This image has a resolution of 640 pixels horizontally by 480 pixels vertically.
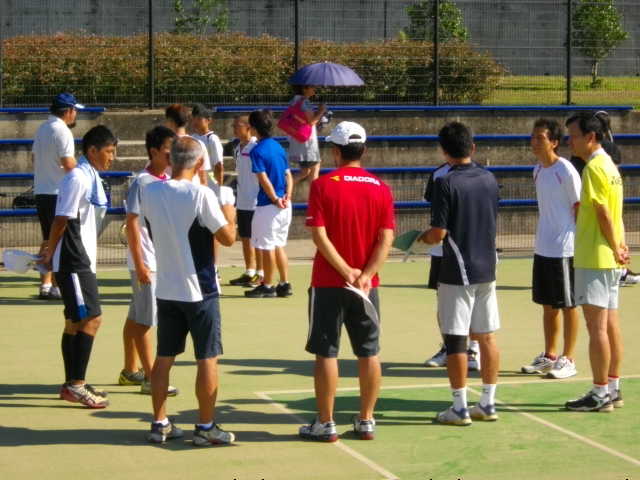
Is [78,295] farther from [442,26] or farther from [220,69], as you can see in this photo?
[442,26]

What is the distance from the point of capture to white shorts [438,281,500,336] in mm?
6793

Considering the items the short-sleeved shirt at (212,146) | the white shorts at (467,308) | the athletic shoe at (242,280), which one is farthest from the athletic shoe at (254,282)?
the white shorts at (467,308)

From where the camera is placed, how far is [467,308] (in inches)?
269

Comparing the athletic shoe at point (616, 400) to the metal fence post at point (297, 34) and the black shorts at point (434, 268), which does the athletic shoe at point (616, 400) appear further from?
the metal fence post at point (297, 34)

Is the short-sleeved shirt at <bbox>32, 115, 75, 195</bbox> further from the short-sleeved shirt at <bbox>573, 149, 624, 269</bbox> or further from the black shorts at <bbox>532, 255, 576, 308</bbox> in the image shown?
the short-sleeved shirt at <bbox>573, 149, 624, 269</bbox>

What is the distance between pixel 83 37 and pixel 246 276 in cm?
772

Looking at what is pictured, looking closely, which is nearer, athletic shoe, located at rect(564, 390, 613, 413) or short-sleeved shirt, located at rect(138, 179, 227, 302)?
short-sleeved shirt, located at rect(138, 179, 227, 302)

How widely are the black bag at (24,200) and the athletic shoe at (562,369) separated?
27.9 ft

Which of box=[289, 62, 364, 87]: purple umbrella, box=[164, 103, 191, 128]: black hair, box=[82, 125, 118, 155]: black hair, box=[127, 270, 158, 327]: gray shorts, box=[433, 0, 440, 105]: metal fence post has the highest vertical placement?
box=[433, 0, 440, 105]: metal fence post

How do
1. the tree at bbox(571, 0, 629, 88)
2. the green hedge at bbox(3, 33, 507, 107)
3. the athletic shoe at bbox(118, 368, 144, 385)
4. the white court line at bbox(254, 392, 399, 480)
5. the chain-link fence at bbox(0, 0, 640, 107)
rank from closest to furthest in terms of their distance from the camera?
1. the white court line at bbox(254, 392, 399, 480)
2. the athletic shoe at bbox(118, 368, 144, 385)
3. the green hedge at bbox(3, 33, 507, 107)
4. the chain-link fence at bbox(0, 0, 640, 107)
5. the tree at bbox(571, 0, 629, 88)

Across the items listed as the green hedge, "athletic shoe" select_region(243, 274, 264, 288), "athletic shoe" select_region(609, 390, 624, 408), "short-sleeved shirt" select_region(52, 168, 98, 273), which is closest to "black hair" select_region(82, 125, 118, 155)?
"short-sleeved shirt" select_region(52, 168, 98, 273)

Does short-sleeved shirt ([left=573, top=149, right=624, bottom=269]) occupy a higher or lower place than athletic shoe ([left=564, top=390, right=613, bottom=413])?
higher

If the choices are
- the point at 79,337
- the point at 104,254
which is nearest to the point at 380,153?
→ the point at 104,254

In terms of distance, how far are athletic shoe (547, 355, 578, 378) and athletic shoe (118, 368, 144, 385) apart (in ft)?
9.88
